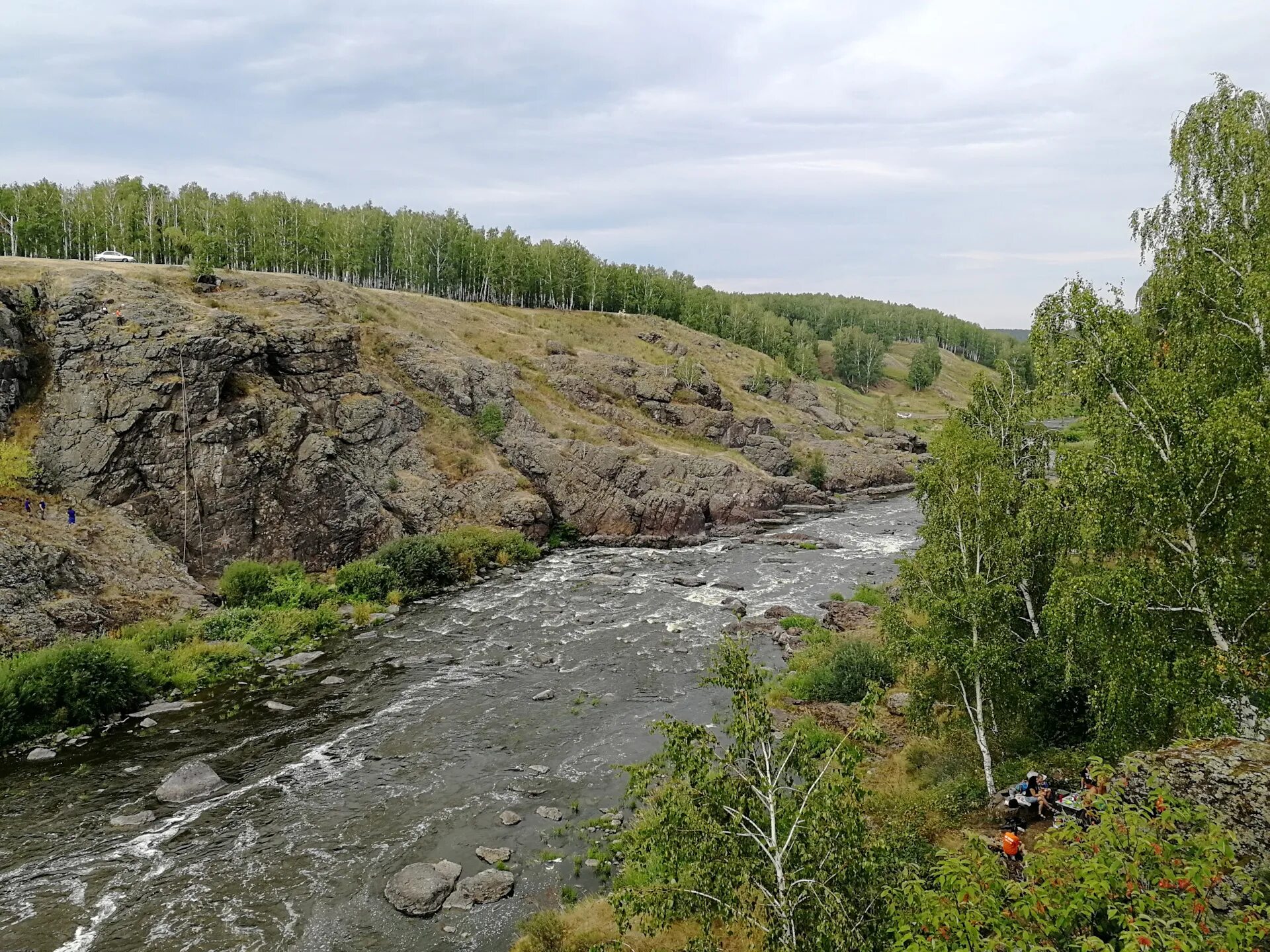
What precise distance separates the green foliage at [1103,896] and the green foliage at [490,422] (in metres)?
62.7

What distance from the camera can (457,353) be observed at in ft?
255

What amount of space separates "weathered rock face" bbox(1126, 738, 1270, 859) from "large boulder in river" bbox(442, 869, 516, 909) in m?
15.0

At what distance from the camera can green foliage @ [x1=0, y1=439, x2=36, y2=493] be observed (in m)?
38.3

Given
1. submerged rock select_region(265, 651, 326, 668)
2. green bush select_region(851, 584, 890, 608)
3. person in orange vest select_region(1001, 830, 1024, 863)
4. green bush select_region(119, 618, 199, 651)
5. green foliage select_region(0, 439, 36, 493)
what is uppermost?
green foliage select_region(0, 439, 36, 493)

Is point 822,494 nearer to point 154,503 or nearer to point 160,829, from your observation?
point 154,503

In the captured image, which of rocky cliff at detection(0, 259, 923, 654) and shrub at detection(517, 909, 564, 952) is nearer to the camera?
shrub at detection(517, 909, 564, 952)

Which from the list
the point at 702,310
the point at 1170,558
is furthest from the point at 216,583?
the point at 702,310

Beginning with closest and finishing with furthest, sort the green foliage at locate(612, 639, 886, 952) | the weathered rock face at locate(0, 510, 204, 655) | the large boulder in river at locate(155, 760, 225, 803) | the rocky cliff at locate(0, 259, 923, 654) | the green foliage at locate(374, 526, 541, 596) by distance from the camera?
the green foliage at locate(612, 639, 886, 952), the large boulder in river at locate(155, 760, 225, 803), the weathered rock face at locate(0, 510, 204, 655), the rocky cliff at locate(0, 259, 923, 654), the green foliage at locate(374, 526, 541, 596)

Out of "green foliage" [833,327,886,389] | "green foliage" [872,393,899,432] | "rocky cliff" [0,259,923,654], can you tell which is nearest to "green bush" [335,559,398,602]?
"rocky cliff" [0,259,923,654]

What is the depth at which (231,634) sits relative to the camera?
36000 mm

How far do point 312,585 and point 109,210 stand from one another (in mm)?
68003

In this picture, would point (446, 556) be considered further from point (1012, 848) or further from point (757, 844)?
point (757, 844)

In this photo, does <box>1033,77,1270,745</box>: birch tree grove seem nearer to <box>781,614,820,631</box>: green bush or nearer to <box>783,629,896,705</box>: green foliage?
<box>783,629,896,705</box>: green foliage

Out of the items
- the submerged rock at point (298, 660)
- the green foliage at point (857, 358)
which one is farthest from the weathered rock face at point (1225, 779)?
the green foliage at point (857, 358)
